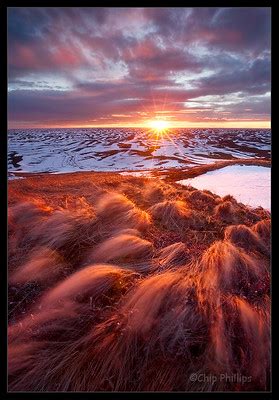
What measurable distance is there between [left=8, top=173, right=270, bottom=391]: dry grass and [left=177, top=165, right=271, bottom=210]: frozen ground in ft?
9.10

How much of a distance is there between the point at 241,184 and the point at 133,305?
7143 millimetres

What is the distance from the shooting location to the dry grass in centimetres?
226

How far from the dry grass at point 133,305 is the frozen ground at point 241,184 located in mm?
2772

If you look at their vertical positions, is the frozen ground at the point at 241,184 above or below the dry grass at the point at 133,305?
above

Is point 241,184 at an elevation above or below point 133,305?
above

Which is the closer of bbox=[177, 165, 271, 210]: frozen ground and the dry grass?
the dry grass

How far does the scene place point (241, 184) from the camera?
9.02m

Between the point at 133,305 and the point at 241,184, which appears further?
the point at 241,184

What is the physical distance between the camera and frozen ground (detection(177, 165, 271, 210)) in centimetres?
736

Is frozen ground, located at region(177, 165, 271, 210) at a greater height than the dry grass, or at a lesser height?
greater

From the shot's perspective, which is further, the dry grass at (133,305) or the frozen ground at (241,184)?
the frozen ground at (241,184)

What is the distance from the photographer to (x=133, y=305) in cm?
281

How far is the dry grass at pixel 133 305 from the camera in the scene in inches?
88.8

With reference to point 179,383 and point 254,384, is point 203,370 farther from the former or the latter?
point 254,384
